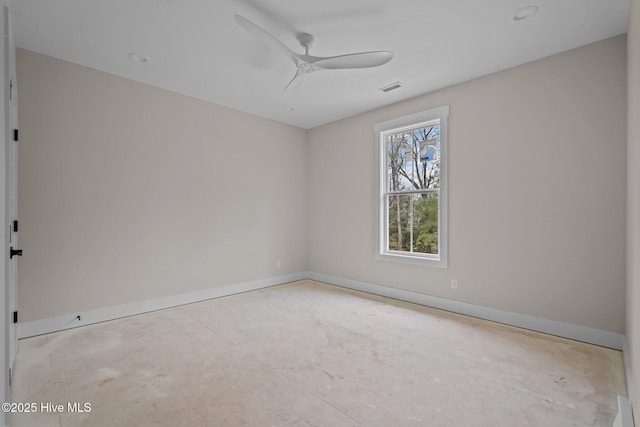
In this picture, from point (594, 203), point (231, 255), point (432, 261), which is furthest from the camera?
point (231, 255)

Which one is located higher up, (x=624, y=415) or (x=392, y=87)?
(x=392, y=87)

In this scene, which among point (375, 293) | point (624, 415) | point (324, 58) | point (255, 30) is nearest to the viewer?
point (624, 415)

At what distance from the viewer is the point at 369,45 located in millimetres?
2912

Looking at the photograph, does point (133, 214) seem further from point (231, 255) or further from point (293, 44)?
point (293, 44)

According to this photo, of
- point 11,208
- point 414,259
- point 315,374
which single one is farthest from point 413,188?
point 11,208

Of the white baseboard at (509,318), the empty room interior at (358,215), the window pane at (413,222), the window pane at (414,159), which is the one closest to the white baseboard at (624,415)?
the empty room interior at (358,215)

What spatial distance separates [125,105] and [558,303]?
511 centimetres

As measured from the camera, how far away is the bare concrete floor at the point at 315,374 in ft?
6.00

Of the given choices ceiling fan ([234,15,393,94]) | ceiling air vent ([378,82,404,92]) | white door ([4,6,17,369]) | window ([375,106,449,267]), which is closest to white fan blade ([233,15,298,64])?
ceiling fan ([234,15,393,94])

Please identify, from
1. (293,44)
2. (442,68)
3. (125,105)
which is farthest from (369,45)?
(125,105)

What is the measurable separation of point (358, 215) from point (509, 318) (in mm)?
2381

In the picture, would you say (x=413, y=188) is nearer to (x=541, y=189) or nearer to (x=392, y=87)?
(x=392, y=87)

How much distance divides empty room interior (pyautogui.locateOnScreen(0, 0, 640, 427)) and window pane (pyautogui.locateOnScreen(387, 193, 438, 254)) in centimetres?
3

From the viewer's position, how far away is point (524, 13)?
242 cm
